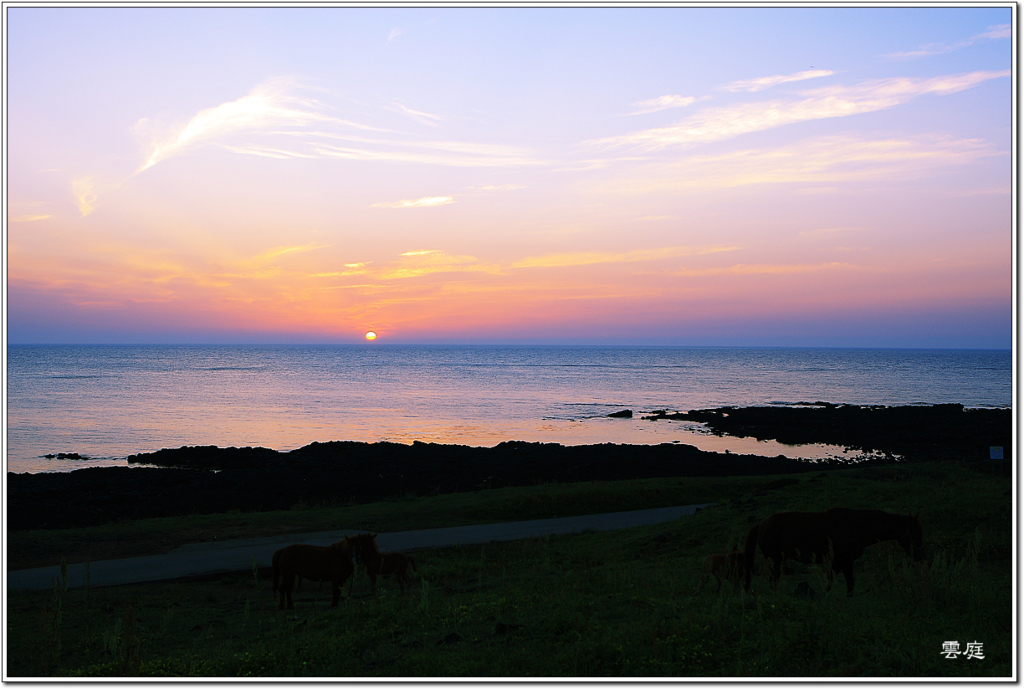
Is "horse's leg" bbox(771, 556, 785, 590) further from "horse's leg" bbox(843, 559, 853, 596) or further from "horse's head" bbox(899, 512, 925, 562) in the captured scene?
"horse's head" bbox(899, 512, 925, 562)

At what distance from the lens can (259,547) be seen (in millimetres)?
17312

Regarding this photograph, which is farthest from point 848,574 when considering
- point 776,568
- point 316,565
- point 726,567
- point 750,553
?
point 316,565

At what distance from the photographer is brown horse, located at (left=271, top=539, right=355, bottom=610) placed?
A: 1123 centimetres

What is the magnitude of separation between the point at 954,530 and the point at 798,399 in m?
80.0

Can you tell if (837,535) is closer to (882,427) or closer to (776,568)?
(776,568)

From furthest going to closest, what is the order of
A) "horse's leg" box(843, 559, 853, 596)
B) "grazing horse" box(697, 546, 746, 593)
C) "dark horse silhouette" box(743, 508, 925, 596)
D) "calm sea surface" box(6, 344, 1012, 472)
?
"calm sea surface" box(6, 344, 1012, 472) → "grazing horse" box(697, 546, 746, 593) → "dark horse silhouette" box(743, 508, 925, 596) → "horse's leg" box(843, 559, 853, 596)

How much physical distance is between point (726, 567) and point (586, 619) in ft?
8.91

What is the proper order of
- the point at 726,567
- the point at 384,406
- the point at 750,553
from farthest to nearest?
the point at 384,406 < the point at 726,567 < the point at 750,553

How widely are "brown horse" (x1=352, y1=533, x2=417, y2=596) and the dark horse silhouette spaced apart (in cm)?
641

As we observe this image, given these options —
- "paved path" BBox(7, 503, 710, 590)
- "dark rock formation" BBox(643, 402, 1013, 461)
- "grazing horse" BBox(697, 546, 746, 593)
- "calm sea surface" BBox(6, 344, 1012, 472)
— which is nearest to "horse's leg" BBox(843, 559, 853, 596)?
"grazing horse" BBox(697, 546, 746, 593)

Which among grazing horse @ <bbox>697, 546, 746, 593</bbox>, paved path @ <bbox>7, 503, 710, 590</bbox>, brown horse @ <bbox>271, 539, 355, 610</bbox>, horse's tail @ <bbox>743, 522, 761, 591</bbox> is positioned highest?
horse's tail @ <bbox>743, 522, 761, 591</bbox>

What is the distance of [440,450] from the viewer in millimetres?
42844
